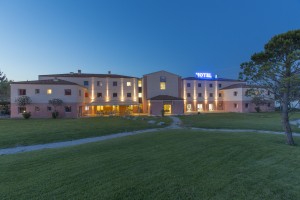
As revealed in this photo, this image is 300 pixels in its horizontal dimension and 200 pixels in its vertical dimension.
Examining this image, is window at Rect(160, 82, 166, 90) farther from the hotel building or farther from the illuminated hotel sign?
Result: the illuminated hotel sign

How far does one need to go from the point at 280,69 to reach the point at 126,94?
36.0m

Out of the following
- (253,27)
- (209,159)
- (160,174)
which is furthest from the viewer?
(253,27)

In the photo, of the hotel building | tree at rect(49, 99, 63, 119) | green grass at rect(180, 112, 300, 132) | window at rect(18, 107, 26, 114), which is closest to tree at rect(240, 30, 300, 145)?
green grass at rect(180, 112, 300, 132)

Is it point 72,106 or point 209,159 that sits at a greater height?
point 72,106

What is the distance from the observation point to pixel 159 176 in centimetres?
513

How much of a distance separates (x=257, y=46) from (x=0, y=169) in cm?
17305

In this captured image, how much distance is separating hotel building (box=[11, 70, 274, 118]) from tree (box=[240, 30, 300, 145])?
92.9 ft

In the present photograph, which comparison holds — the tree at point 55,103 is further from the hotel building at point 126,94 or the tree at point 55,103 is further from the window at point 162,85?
the window at point 162,85

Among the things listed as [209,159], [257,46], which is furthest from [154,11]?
[257,46]

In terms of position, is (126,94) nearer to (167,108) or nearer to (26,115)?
(167,108)

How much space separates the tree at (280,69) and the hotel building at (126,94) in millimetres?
28331

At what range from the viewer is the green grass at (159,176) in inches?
165

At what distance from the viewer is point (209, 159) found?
6.73 metres

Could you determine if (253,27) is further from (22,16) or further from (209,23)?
(22,16)
